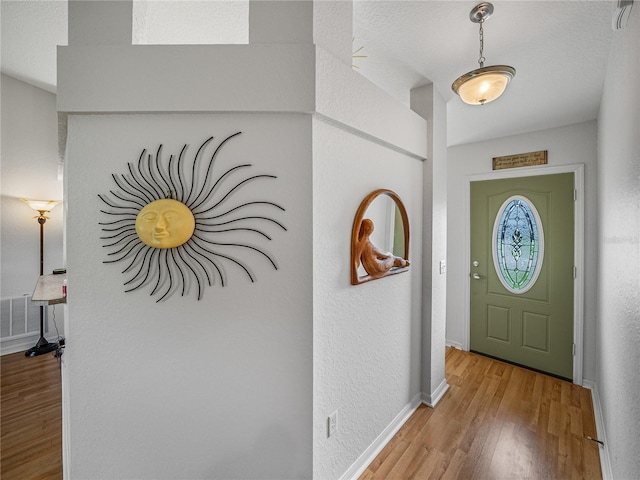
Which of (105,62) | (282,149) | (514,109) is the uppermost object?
(514,109)

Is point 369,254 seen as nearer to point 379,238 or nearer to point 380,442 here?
point 379,238

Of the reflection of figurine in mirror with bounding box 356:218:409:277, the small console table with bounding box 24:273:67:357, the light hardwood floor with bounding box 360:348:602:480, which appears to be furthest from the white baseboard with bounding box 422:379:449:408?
the small console table with bounding box 24:273:67:357

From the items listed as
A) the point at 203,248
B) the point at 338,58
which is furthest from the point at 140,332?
the point at 338,58

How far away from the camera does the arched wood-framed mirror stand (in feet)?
4.94

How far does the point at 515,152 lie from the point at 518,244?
96 centimetres

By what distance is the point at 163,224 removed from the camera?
1.09 metres

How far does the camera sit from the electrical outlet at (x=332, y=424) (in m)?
1.35

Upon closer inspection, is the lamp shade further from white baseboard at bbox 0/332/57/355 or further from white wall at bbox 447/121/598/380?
white wall at bbox 447/121/598/380

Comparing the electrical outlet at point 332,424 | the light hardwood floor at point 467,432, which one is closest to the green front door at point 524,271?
the light hardwood floor at point 467,432

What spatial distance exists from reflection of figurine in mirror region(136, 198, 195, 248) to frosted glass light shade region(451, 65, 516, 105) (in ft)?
5.14

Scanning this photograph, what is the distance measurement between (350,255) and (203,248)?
727mm

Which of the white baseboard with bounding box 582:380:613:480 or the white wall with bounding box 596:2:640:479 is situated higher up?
the white wall with bounding box 596:2:640:479

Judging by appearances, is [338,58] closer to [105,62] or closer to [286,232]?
[286,232]

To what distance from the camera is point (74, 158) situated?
1.15 metres
